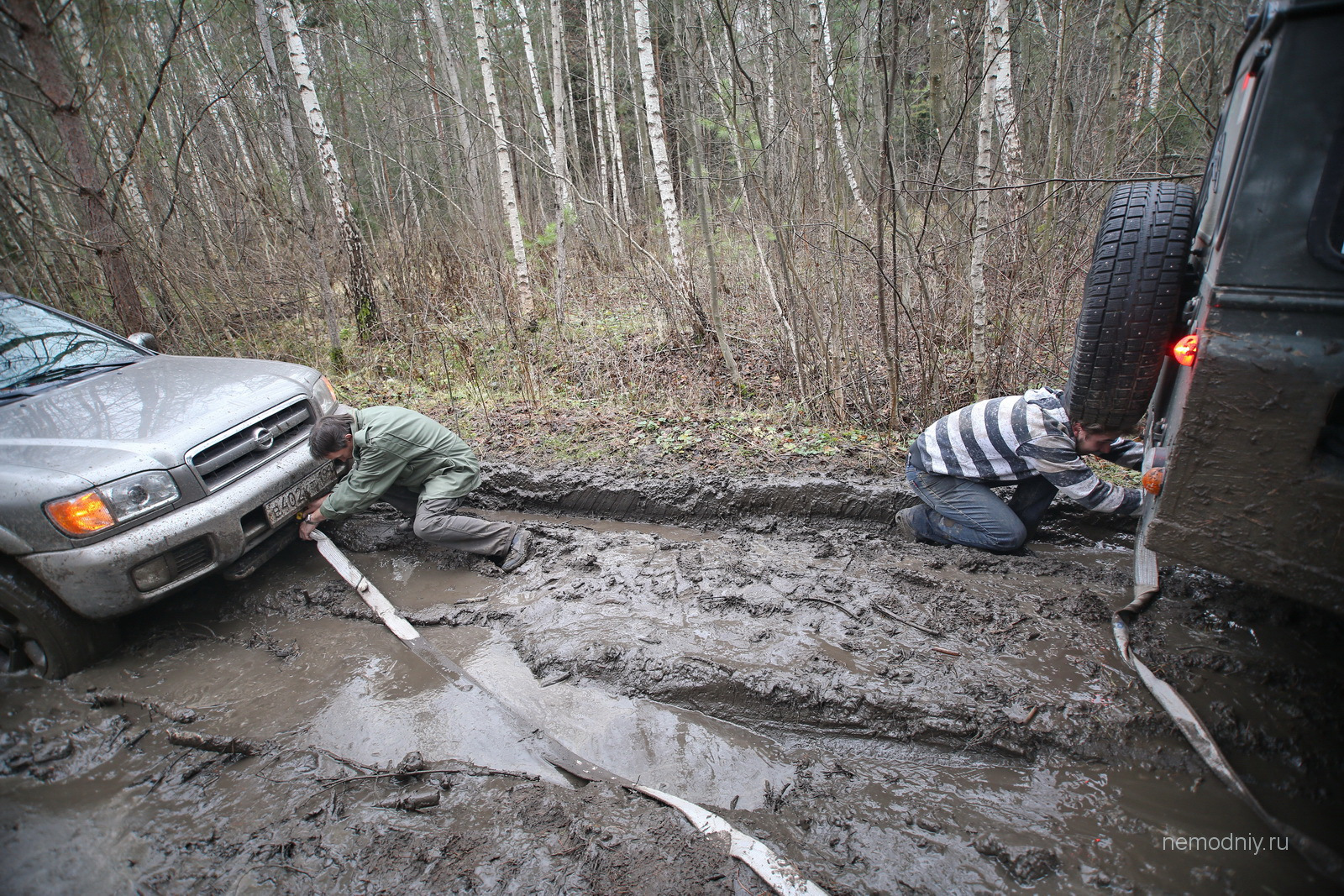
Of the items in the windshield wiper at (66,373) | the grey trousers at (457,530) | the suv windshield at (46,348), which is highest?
the suv windshield at (46,348)

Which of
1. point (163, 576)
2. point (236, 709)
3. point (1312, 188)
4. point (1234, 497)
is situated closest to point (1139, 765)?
point (1234, 497)

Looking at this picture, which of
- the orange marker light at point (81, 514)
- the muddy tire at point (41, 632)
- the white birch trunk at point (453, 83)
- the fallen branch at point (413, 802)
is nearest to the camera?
the fallen branch at point (413, 802)

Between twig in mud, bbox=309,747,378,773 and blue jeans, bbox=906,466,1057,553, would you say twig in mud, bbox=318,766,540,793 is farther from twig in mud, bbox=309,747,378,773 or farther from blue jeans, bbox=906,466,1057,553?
blue jeans, bbox=906,466,1057,553

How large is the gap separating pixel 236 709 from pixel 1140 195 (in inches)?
177

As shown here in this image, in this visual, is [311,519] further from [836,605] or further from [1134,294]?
[1134,294]

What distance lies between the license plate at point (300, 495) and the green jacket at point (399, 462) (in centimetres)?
9

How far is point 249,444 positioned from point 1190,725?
450 cm

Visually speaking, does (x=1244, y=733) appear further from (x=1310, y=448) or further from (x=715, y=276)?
(x=715, y=276)

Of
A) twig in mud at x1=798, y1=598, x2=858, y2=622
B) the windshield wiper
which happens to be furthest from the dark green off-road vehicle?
the windshield wiper

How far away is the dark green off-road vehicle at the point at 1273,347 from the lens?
156 centimetres

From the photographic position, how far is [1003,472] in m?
3.42

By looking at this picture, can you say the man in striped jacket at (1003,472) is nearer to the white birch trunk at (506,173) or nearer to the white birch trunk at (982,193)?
the white birch trunk at (982,193)

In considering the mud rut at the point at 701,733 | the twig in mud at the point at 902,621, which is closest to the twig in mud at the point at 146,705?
the mud rut at the point at 701,733

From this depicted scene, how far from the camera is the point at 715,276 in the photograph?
6008 mm
